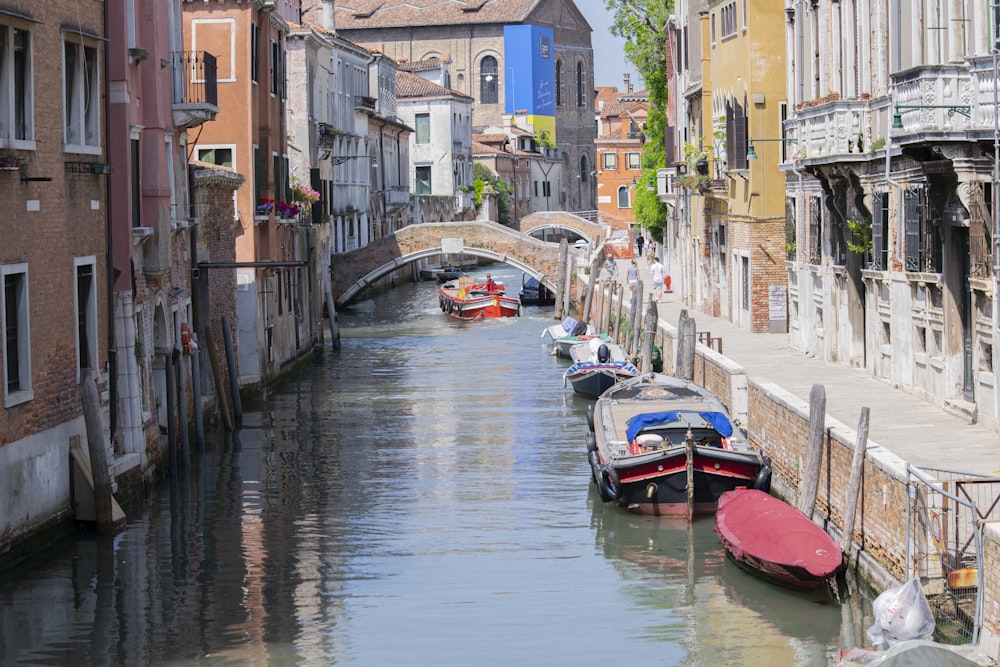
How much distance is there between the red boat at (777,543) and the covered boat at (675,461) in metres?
1.59

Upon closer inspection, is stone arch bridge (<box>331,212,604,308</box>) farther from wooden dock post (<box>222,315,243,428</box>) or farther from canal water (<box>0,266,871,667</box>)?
canal water (<box>0,266,871,667</box>)

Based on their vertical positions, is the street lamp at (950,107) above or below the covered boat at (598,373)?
above

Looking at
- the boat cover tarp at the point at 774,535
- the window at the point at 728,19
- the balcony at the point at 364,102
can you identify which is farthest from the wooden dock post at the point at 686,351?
the balcony at the point at 364,102

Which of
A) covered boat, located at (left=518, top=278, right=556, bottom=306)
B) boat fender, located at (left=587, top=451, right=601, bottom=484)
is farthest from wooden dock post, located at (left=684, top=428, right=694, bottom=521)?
covered boat, located at (left=518, top=278, right=556, bottom=306)

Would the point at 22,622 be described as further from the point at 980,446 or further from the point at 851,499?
the point at 980,446

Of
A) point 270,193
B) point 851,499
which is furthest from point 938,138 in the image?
point 270,193

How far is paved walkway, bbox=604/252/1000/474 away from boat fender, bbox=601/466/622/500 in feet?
7.09

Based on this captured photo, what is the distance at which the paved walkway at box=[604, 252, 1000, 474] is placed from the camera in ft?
47.3

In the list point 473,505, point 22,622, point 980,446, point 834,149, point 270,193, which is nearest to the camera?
point 22,622

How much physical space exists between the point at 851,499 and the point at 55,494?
7.16 meters

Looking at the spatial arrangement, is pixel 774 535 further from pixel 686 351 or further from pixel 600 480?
pixel 686 351

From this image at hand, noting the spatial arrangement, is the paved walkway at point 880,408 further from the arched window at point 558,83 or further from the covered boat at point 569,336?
the arched window at point 558,83

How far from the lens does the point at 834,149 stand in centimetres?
2020

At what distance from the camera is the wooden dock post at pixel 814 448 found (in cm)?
1391
